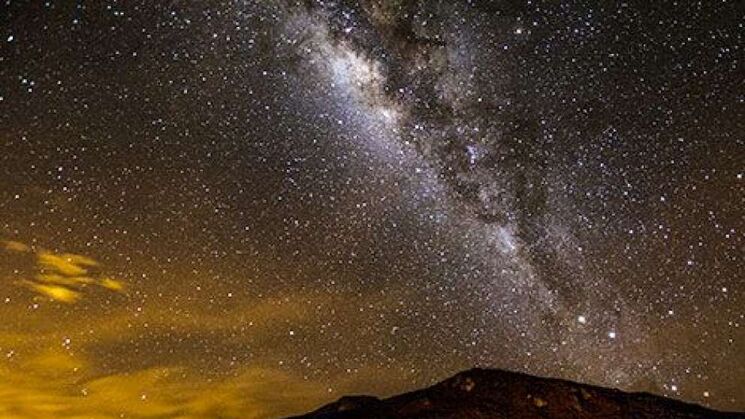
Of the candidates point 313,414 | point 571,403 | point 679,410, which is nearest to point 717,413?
point 679,410

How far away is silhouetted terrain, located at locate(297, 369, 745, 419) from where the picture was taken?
29.0ft

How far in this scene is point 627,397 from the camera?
917cm

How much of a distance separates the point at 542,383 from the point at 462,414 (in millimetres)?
1186

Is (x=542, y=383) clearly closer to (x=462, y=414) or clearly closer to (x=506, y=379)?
(x=506, y=379)

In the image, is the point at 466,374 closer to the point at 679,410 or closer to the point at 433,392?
the point at 433,392

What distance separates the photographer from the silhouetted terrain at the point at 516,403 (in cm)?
884

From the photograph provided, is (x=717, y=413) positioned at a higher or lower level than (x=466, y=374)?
lower

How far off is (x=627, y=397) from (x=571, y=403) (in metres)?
0.78

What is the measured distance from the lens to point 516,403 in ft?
29.6

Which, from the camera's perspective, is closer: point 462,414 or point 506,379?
point 462,414

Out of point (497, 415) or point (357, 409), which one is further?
point (357, 409)

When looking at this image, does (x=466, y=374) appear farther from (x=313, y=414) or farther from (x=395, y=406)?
(x=313, y=414)

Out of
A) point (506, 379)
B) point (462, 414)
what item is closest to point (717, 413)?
point (506, 379)

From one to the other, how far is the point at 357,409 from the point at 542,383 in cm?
230
